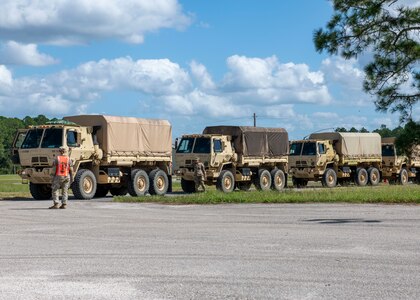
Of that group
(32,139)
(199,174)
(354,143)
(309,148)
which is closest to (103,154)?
(32,139)

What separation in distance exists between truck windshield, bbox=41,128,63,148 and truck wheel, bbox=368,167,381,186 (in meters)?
22.9

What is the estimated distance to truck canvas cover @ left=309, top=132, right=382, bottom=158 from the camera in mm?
43094

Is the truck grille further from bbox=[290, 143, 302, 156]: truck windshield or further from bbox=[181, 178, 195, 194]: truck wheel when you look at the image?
bbox=[290, 143, 302, 156]: truck windshield

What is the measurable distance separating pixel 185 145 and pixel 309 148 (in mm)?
9817

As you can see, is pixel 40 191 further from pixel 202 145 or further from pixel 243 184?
pixel 243 184

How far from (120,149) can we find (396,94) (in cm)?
1159

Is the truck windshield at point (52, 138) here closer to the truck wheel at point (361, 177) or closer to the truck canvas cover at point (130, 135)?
the truck canvas cover at point (130, 135)

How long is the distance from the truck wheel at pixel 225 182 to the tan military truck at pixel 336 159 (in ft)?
26.4

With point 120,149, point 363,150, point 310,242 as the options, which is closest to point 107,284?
point 310,242

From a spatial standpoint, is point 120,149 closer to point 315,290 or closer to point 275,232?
point 275,232

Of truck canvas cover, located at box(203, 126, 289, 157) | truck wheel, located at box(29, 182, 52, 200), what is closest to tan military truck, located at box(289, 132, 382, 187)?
truck canvas cover, located at box(203, 126, 289, 157)

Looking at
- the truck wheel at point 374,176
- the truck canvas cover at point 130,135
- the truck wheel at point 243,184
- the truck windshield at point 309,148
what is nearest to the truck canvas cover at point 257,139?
the truck wheel at point 243,184

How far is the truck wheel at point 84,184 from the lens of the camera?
27.2m

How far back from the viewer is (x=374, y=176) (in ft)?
148
